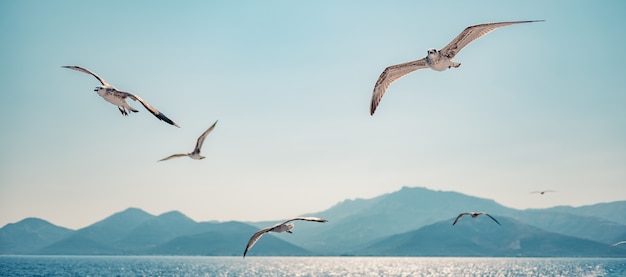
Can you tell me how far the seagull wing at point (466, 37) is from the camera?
55.6 feet

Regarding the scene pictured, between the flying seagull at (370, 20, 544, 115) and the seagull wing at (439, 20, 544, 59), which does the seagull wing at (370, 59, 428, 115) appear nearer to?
the flying seagull at (370, 20, 544, 115)

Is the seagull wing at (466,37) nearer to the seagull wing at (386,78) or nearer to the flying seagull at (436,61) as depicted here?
the flying seagull at (436,61)

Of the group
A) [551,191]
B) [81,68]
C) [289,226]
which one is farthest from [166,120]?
[551,191]

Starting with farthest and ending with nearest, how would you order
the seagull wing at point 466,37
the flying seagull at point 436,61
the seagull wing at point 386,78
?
the seagull wing at point 386,78 < the flying seagull at point 436,61 < the seagull wing at point 466,37

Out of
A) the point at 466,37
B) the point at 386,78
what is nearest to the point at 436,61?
the point at 466,37

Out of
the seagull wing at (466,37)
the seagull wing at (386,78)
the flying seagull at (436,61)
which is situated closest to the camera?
the seagull wing at (466,37)

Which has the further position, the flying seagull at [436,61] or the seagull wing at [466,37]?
the flying seagull at [436,61]

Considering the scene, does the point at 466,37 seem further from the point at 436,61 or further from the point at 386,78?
the point at 386,78

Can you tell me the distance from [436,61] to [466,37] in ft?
5.07

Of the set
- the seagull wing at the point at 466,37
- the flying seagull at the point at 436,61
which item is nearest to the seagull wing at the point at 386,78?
the flying seagull at the point at 436,61

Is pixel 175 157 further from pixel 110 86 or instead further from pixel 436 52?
pixel 436 52

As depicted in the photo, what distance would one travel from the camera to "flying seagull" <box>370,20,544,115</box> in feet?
57.5

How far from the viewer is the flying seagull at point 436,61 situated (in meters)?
17.5

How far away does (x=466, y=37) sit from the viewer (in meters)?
18.2
